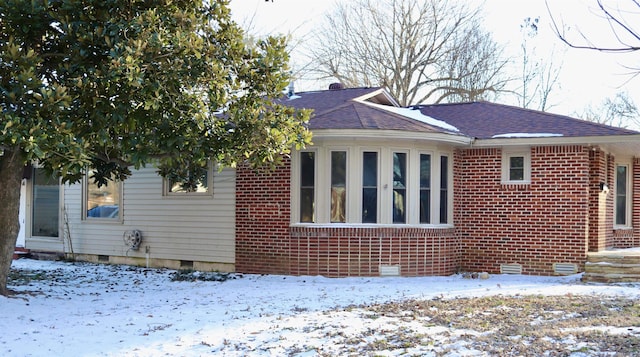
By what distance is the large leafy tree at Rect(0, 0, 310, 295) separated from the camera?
8109mm

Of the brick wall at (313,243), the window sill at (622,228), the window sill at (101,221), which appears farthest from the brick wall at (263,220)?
the window sill at (622,228)

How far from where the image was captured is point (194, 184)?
13.5 metres

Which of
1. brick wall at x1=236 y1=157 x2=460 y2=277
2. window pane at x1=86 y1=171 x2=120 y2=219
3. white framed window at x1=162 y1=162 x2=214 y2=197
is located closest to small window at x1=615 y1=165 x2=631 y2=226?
brick wall at x1=236 y1=157 x2=460 y2=277

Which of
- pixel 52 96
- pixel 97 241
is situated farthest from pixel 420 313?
pixel 97 241

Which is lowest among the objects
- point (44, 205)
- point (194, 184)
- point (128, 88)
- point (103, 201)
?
point (44, 205)

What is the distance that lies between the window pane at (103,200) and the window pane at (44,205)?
44.6 inches

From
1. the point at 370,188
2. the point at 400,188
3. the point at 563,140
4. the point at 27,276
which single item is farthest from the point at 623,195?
the point at 27,276

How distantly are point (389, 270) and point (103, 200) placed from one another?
7.28 m

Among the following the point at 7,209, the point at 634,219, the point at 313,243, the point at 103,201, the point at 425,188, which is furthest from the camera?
the point at 103,201

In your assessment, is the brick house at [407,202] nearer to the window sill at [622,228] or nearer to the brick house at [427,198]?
the brick house at [427,198]

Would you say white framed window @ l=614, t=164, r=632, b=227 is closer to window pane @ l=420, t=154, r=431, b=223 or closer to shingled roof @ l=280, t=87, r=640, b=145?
shingled roof @ l=280, t=87, r=640, b=145

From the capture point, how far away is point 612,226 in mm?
14359

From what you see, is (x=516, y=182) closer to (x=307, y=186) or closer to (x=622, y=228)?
(x=622, y=228)

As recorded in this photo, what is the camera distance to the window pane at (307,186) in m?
12.7
